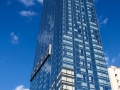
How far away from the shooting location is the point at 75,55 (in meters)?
92.0

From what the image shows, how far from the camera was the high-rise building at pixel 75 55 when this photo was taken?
84.3 m

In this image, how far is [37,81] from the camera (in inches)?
4857

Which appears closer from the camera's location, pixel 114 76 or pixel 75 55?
pixel 75 55

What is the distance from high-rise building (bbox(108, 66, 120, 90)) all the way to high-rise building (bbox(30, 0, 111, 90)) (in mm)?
20069

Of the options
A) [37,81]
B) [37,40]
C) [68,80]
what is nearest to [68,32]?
[68,80]

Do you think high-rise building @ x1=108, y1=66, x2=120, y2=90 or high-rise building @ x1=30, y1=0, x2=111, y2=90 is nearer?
high-rise building @ x1=30, y1=0, x2=111, y2=90

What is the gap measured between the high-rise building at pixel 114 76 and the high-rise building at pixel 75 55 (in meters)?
20.1

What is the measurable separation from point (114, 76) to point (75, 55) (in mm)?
33553

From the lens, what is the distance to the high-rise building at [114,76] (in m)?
111

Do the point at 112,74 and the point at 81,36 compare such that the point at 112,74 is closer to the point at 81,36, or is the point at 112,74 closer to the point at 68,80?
the point at 81,36

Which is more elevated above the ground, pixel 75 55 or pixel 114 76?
pixel 114 76

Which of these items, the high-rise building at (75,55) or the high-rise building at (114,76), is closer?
the high-rise building at (75,55)

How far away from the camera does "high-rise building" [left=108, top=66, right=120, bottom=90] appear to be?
11068cm

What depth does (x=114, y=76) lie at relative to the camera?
115 m
